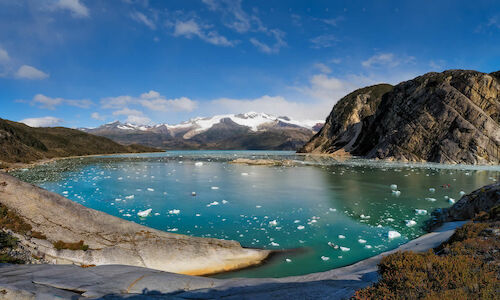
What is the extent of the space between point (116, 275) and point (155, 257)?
302cm

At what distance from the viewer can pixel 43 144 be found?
333 feet

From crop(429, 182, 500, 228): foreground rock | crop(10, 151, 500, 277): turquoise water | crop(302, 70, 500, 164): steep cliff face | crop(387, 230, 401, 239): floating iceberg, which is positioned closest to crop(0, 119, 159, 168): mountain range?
crop(10, 151, 500, 277): turquoise water

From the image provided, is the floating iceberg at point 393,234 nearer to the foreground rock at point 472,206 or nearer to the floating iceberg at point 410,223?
the floating iceberg at point 410,223

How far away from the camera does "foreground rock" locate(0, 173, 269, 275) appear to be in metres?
9.62

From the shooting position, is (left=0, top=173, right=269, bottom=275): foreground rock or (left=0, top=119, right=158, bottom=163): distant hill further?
(left=0, top=119, right=158, bottom=163): distant hill

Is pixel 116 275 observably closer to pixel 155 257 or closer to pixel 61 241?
pixel 155 257

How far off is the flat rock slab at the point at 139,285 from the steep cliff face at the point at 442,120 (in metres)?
80.8

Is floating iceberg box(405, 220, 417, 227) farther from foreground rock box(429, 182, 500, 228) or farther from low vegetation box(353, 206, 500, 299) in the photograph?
low vegetation box(353, 206, 500, 299)

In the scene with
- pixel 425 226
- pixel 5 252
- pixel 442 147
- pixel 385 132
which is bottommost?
pixel 425 226

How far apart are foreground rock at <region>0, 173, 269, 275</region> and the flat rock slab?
2.05m

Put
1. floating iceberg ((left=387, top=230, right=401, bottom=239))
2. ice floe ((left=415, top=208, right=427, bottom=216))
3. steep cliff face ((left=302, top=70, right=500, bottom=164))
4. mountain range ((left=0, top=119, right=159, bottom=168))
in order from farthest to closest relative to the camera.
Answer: mountain range ((left=0, top=119, right=159, bottom=168)) → steep cliff face ((left=302, top=70, right=500, bottom=164)) → ice floe ((left=415, top=208, right=427, bottom=216)) → floating iceberg ((left=387, top=230, right=401, bottom=239))

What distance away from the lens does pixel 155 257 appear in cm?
1025

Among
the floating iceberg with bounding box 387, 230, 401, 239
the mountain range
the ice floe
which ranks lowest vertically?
the floating iceberg with bounding box 387, 230, 401, 239

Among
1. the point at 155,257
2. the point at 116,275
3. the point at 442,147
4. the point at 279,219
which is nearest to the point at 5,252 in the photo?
the point at 116,275
